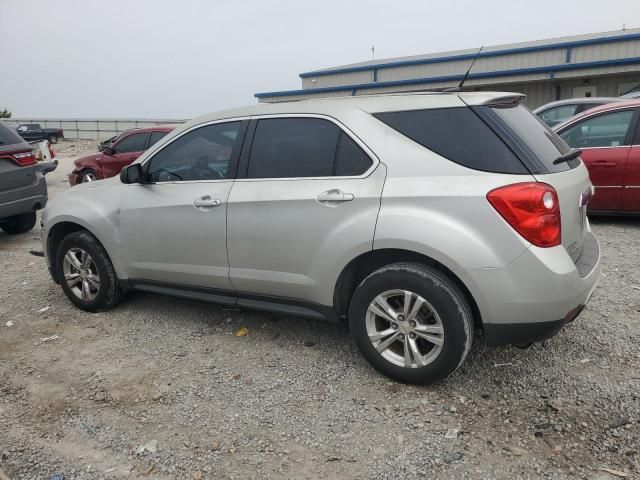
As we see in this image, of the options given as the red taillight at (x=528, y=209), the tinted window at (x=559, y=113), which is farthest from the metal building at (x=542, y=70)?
the red taillight at (x=528, y=209)

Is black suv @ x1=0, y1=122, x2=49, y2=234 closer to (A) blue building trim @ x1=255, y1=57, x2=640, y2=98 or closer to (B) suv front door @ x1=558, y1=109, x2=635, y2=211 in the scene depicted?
(B) suv front door @ x1=558, y1=109, x2=635, y2=211

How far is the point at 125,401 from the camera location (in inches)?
128

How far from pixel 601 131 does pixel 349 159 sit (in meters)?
5.02

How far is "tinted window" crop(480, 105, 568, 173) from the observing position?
300cm

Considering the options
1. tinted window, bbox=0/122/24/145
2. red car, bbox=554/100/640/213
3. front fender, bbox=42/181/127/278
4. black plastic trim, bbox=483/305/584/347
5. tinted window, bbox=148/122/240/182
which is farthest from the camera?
tinted window, bbox=0/122/24/145

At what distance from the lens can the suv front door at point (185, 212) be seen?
12.7ft

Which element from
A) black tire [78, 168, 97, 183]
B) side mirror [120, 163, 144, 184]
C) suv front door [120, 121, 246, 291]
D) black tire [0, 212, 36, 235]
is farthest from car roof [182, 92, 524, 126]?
black tire [78, 168, 97, 183]

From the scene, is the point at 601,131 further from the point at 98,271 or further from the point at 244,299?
the point at 98,271

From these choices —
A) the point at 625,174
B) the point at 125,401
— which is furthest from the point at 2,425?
the point at 625,174

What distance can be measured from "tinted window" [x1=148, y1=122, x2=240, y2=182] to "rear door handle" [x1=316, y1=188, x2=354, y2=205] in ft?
3.02

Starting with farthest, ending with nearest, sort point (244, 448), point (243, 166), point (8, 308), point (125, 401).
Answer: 1. point (8, 308)
2. point (243, 166)
3. point (125, 401)
4. point (244, 448)

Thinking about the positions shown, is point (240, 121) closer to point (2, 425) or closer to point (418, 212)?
point (418, 212)

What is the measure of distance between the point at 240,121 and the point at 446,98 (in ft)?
5.01

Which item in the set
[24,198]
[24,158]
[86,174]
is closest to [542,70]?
[86,174]
